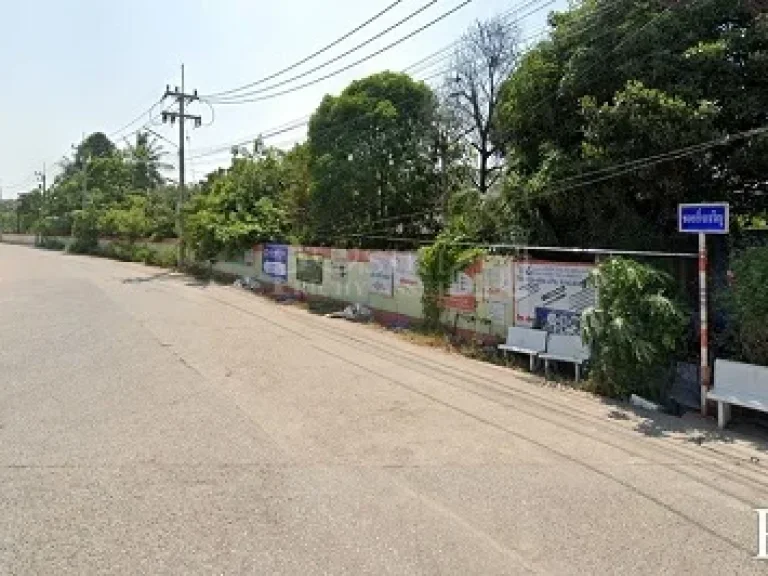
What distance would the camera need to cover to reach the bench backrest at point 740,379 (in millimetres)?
7180

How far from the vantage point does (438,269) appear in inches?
541

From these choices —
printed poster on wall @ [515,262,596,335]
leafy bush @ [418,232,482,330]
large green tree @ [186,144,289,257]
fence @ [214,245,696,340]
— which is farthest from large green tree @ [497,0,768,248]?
large green tree @ [186,144,289,257]

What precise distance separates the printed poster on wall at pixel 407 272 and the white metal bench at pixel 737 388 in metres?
7.94

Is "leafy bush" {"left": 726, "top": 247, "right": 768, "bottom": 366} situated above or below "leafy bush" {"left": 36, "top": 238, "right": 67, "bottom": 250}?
below

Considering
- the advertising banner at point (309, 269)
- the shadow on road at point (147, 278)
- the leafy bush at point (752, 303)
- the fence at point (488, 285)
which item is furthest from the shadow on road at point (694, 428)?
the shadow on road at point (147, 278)

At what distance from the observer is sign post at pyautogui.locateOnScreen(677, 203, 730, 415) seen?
7.64m

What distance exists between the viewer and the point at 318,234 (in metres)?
22.5

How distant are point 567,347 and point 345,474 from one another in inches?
225

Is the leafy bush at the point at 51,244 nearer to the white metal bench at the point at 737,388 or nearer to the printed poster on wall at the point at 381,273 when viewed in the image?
the printed poster on wall at the point at 381,273

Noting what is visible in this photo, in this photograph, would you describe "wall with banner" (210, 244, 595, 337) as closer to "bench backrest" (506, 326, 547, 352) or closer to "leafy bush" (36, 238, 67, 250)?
"bench backrest" (506, 326, 547, 352)

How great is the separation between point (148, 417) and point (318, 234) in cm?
1575

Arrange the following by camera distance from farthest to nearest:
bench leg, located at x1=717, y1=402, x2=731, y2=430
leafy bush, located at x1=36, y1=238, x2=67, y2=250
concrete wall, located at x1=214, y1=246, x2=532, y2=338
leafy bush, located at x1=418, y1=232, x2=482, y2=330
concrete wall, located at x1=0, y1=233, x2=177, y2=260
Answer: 1. leafy bush, located at x1=36, y1=238, x2=67, y2=250
2. concrete wall, located at x1=0, y1=233, x2=177, y2=260
3. leafy bush, located at x1=418, y1=232, x2=482, y2=330
4. concrete wall, located at x1=214, y1=246, x2=532, y2=338
5. bench leg, located at x1=717, y1=402, x2=731, y2=430

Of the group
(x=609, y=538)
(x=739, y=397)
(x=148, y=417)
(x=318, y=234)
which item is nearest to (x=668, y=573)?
(x=609, y=538)

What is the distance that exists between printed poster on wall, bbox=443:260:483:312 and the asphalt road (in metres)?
2.52
